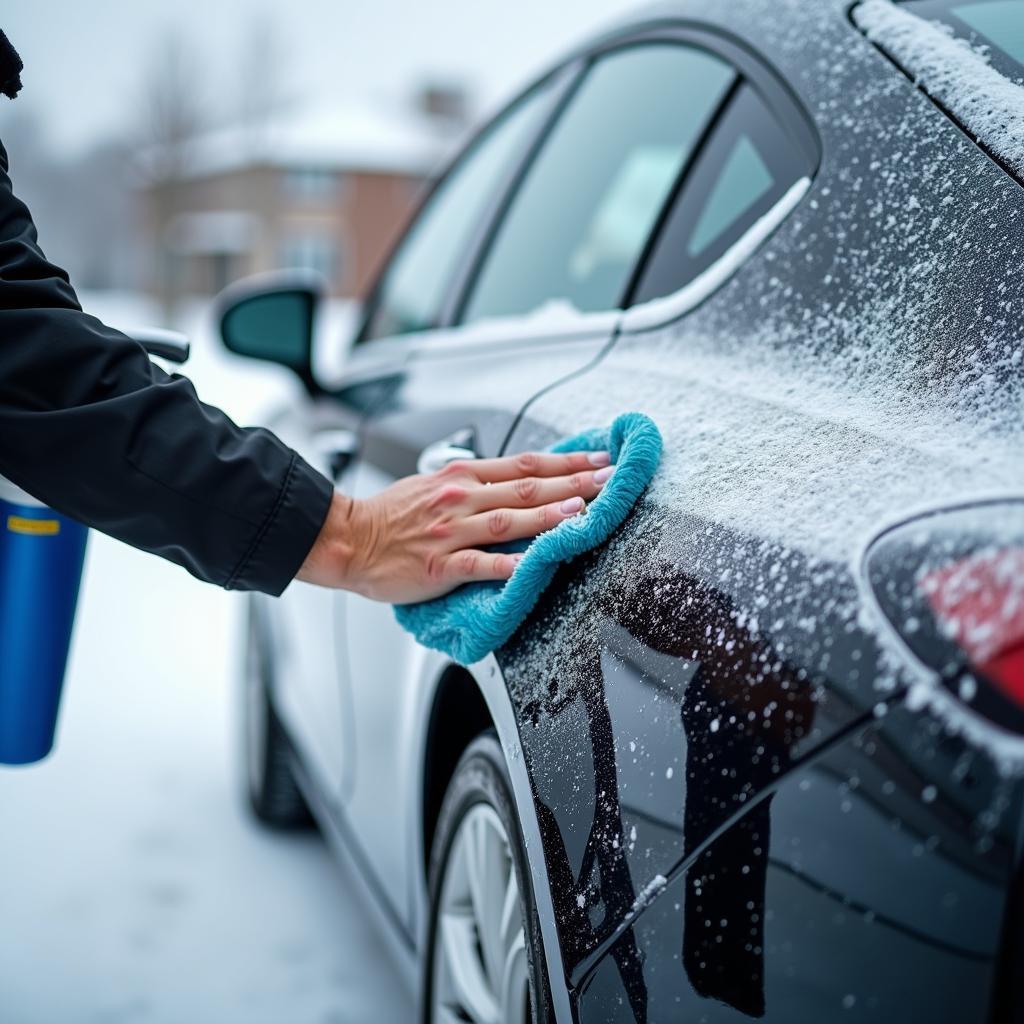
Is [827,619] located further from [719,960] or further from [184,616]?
[184,616]

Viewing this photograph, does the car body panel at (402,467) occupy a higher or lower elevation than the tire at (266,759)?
higher

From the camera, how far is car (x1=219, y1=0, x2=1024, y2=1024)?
0.77m

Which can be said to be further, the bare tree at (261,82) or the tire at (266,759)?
the bare tree at (261,82)

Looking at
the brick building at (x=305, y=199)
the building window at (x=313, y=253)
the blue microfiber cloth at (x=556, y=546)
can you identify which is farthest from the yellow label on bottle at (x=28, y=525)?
the building window at (x=313, y=253)

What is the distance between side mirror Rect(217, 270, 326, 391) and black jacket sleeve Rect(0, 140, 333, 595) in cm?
139

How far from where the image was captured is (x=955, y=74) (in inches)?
52.5

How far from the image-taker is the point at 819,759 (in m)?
0.82

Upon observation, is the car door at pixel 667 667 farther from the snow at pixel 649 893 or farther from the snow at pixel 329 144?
the snow at pixel 329 144

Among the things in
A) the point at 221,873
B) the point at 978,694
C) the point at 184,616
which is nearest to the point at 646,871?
the point at 978,694

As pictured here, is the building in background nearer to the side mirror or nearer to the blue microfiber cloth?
the side mirror

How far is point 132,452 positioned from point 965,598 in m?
1.03

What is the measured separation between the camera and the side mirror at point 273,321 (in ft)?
9.37

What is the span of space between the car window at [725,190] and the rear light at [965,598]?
798 millimetres

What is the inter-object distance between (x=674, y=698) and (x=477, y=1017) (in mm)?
755
